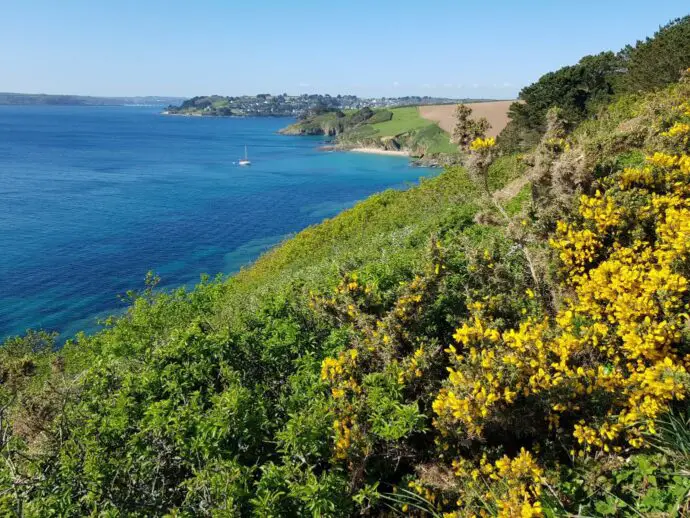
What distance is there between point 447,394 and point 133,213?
57454 millimetres

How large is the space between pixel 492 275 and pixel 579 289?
1.58m

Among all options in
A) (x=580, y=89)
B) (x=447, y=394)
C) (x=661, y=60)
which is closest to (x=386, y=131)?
(x=580, y=89)

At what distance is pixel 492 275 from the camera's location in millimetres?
8289

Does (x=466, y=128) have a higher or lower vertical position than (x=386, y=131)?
lower

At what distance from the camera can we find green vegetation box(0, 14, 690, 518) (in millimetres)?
5203

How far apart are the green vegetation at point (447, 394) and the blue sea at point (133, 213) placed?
79.9 feet

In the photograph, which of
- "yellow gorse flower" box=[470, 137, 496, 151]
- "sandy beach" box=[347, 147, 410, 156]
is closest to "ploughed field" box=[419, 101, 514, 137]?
"sandy beach" box=[347, 147, 410, 156]

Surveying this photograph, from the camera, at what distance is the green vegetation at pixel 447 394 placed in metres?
5.20

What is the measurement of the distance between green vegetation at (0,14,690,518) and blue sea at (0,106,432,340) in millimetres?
24367

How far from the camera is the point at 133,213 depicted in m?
56.1

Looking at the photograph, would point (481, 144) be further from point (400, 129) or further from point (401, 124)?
point (401, 124)

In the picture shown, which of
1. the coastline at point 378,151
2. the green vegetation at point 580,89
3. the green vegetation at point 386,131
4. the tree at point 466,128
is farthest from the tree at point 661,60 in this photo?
the coastline at point 378,151

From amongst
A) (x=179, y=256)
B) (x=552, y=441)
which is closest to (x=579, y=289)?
(x=552, y=441)

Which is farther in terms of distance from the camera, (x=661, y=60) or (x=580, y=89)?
(x=580, y=89)
